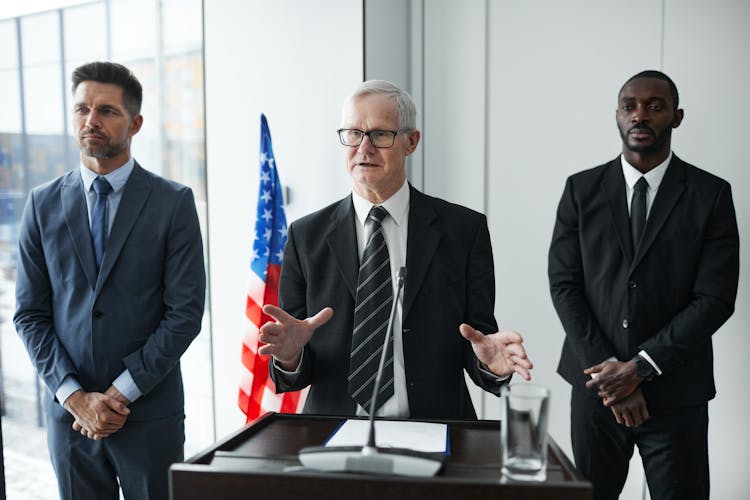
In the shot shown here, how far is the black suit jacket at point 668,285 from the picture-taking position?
2389 millimetres

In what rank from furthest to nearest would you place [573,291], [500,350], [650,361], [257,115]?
[257,115] → [573,291] → [650,361] → [500,350]

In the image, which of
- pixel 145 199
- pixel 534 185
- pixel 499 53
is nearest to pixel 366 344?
pixel 145 199

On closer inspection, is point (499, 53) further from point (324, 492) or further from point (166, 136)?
point (324, 492)

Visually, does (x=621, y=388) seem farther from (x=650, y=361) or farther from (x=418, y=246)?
(x=418, y=246)

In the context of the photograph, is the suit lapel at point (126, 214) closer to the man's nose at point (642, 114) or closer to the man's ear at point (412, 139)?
the man's ear at point (412, 139)

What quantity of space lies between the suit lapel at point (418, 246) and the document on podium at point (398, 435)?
0.47m

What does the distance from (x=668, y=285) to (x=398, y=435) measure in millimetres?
1512

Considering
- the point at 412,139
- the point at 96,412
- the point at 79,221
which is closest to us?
the point at 412,139

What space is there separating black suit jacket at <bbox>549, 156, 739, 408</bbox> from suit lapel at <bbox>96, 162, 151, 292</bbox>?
1535 mm

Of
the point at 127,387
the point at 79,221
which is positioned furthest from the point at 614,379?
the point at 79,221

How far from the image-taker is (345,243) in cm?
188

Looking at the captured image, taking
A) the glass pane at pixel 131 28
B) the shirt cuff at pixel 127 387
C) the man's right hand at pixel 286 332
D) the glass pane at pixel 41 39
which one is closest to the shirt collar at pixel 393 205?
the man's right hand at pixel 286 332

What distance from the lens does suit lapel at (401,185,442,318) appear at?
184 centimetres

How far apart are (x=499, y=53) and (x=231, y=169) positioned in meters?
1.47
